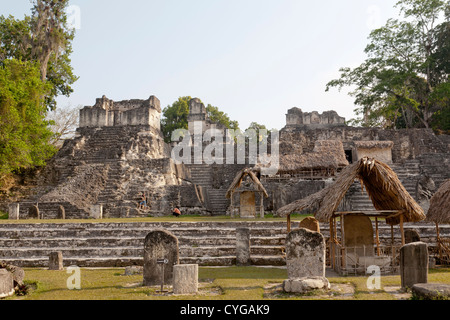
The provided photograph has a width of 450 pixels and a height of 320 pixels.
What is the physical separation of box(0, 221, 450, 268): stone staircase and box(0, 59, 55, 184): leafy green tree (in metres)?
8.35

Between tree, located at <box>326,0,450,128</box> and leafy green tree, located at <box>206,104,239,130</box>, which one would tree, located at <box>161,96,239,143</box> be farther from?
tree, located at <box>326,0,450,128</box>

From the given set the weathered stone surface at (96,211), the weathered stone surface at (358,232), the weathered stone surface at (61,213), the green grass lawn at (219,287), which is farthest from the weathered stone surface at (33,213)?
the weathered stone surface at (358,232)

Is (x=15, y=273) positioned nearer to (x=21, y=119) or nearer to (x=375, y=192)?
(x=375, y=192)

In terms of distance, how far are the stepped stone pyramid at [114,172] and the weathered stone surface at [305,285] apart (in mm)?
14557

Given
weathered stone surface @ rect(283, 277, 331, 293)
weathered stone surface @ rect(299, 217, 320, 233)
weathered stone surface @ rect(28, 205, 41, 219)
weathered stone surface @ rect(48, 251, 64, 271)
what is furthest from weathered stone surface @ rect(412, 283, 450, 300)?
weathered stone surface @ rect(28, 205, 41, 219)

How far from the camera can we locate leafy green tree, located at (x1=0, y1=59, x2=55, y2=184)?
69.5ft

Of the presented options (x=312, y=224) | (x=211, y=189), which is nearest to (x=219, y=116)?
(x=211, y=189)

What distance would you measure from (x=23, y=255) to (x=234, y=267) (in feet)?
19.8

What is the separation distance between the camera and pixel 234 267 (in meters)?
10.5

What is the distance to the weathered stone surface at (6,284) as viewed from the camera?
22.7 ft

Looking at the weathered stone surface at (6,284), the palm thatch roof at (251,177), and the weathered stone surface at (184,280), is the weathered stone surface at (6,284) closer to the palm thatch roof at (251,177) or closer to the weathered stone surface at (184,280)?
the weathered stone surface at (184,280)

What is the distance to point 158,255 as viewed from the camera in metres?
7.95
